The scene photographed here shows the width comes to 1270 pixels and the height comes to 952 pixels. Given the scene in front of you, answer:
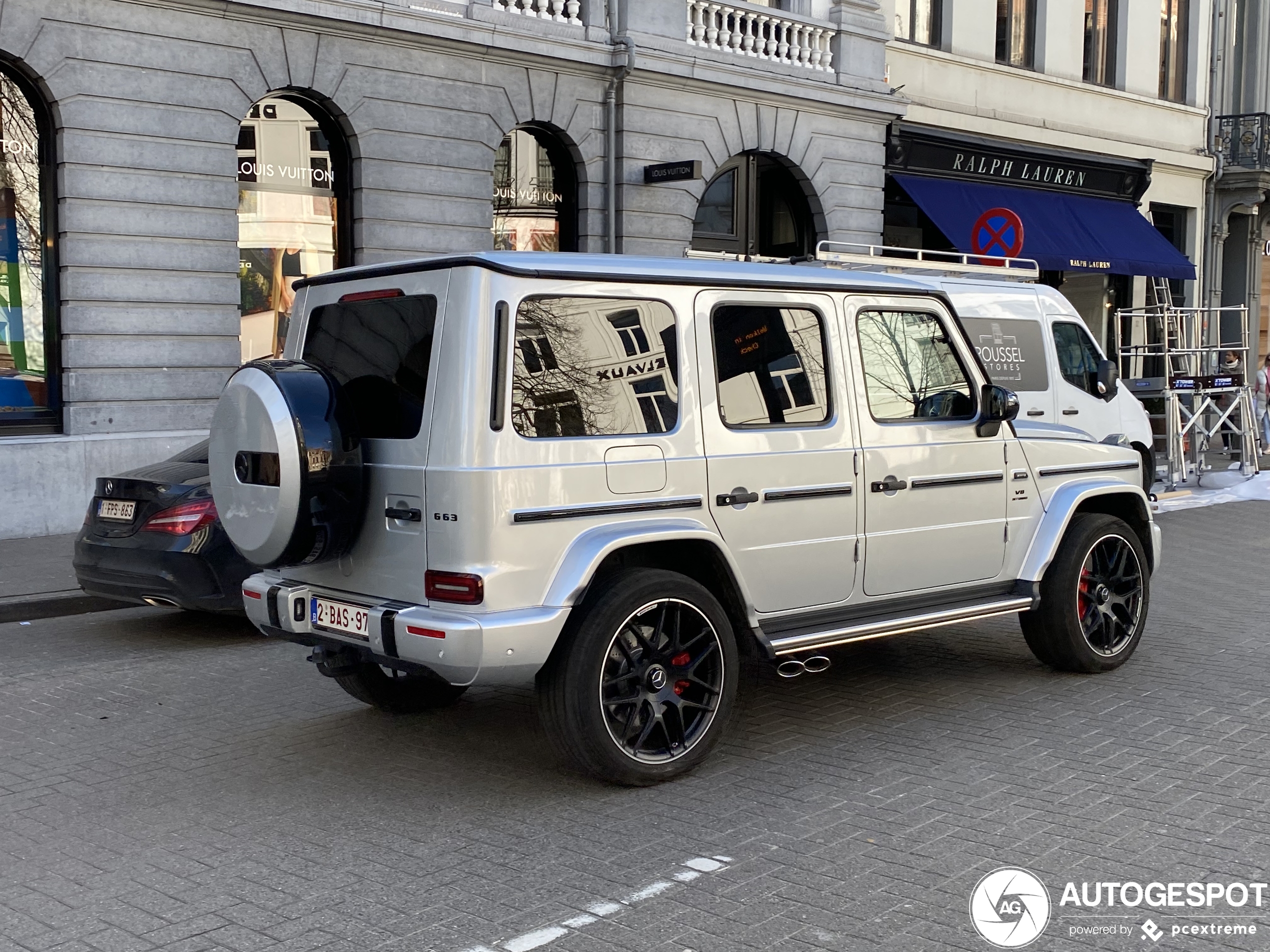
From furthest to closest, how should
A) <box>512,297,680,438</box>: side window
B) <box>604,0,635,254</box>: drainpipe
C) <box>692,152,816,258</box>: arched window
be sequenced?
1. <box>692,152,816,258</box>: arched window
2. <box>604,0,635,254</box>: drainpipe
3. <box>512,297,680,438</box>: side window

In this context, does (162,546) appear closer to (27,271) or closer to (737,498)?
(737,498)

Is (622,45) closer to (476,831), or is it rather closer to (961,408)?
(961,408)

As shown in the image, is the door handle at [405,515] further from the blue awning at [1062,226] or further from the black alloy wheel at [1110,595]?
the blue awning at [1062,226]

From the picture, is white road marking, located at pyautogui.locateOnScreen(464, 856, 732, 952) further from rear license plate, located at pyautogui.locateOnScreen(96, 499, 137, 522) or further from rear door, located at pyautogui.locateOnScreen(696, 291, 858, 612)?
rear license plate, located at pyautogui.locateOnScreen(96, 499, 137, 522)

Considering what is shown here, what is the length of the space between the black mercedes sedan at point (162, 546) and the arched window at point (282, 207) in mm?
6054

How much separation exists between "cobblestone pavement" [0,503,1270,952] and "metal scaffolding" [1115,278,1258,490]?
10.7 meters

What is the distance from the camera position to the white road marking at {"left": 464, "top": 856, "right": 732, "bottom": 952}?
3.73 metres

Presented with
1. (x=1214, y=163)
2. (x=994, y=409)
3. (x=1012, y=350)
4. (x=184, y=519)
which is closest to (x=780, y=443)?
(x=994, y=409)

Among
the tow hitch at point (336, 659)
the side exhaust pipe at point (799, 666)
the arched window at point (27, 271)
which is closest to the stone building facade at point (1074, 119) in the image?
the arched window at point (27, 271)

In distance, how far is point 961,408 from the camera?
6.40 meters

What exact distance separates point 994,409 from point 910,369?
18.2 inches

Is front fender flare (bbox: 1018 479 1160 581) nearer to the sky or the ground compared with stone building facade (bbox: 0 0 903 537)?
nearer to the ground

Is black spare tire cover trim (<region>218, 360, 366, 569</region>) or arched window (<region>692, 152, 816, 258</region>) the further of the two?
arched window (<region>692, 152, 816, 258</region>)

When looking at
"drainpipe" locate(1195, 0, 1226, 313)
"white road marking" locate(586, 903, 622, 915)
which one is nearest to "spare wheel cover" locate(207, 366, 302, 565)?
"white road marking" locate(586, 903, 622, 915)
